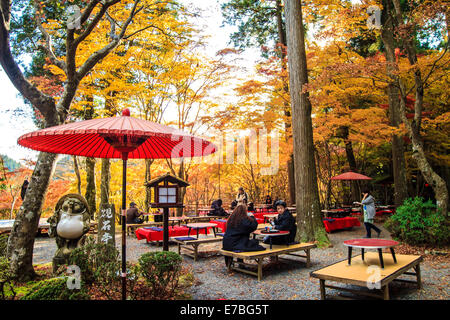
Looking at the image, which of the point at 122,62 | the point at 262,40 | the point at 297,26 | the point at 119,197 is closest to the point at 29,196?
the point at 122,62

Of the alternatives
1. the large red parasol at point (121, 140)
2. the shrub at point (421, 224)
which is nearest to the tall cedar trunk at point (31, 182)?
the large red parasol at point (121, 140)

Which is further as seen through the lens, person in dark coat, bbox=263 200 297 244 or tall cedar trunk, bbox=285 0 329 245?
tall cedar trunk, bbox=285 0 329 245

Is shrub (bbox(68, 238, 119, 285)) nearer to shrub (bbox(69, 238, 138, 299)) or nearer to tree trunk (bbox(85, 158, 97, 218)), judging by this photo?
shrub (bbox(69, 238, 138, 299))

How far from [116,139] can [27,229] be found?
2742 millimetres

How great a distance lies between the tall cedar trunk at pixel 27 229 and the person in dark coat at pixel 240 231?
3.34 meters

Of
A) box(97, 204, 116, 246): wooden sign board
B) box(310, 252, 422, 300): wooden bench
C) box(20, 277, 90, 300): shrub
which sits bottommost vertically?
box(310, 252, 422, 300): wooden bench

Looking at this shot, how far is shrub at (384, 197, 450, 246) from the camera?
686 centimetres

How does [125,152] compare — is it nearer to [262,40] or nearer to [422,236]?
[422,236]

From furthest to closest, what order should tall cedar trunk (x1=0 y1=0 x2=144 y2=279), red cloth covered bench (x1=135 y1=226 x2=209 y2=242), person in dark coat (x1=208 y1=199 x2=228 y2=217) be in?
1. person in dark coat (x1=208 y1=199 x2=228 y2=217)
2. red cloth covered bench (x1=135 y1=226 x2=209 y2=242)
3. tall cedar trunk (x1=0 y1=0 x2=144 y2=279)

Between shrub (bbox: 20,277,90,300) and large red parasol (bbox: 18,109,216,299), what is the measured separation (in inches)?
19.3

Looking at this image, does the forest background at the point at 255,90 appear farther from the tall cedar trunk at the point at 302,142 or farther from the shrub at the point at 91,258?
the shrub at the point at 91,258

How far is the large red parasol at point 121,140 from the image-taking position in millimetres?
2941

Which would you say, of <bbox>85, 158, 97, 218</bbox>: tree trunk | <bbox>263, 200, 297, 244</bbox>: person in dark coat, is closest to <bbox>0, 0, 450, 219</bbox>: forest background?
<bbox>85, 158, 97, 218</bbox>: tree trunk
